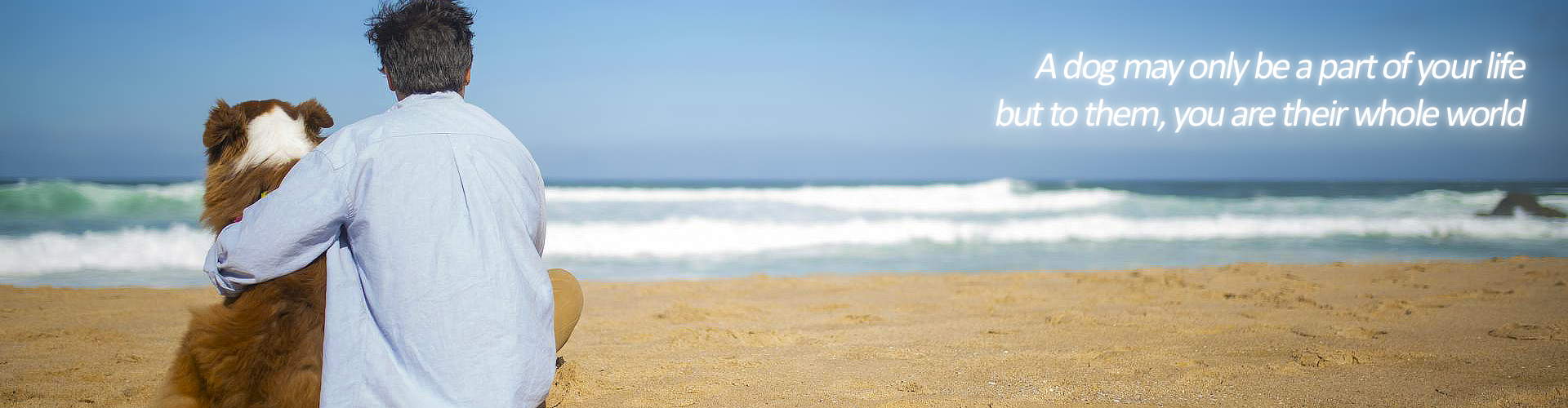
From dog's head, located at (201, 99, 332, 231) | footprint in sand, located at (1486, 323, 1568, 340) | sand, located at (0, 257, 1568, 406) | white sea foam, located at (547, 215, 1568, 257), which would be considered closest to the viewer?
dog's head, located at (201, 99, 332, 231)

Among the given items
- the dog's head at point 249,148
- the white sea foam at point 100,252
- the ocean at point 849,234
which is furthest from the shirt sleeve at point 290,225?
the white sea foam at point 100,252

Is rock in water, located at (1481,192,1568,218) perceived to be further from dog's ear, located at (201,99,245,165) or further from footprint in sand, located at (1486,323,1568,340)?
dog's ear, located at (201,99,245,165)

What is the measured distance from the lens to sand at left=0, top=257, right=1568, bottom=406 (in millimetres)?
3385

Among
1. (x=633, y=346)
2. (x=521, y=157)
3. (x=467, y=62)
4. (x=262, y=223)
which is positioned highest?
(x=467, y=62)

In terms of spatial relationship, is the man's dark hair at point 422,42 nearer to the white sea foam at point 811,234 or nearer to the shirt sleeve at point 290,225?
the shirt sleeve at point 290,225

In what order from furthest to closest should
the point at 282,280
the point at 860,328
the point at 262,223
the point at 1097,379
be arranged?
the point at 860,328, the point at 1097,379, the point at 282,280, the point at 262,223

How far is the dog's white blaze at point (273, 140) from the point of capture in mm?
1843

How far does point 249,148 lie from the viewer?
6.11 ft

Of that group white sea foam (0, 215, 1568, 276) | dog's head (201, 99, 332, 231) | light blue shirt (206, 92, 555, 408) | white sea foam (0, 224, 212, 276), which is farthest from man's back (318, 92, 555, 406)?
white sea foam (0, 215, 1568, 276)

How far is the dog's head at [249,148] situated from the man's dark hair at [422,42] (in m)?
0.38

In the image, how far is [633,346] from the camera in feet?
14.4

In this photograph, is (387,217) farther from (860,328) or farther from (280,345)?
(860,328)

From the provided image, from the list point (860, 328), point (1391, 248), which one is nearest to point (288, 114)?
point (860, 328)

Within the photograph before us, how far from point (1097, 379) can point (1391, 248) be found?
1039 cm
